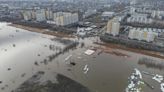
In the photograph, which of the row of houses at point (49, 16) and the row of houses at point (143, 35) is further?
the row of houses at point (49, 16)

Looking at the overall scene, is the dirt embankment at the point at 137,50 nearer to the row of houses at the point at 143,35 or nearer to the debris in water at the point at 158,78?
the row of houses at the point at 143,35

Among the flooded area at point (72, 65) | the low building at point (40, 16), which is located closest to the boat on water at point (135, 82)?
the flooded area at point (72, 65)

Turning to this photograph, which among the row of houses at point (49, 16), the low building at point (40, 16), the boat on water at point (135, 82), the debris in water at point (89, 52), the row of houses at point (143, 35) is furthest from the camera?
the low building at point (40, 16)

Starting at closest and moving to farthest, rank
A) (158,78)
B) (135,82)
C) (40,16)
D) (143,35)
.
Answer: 1. (135,82)
2. (158,78)
3. (143,35)
4. (40,16)

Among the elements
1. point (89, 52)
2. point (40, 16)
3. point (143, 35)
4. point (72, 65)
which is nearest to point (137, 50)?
point (143, 35)

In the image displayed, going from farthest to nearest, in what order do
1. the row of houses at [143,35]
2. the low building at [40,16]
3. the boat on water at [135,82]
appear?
the low building at [40,16] → the row of houses at [143,35] → the boat on water at [135,82]

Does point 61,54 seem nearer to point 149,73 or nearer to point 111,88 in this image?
point 111,88

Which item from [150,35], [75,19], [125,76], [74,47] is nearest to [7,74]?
[74,47]

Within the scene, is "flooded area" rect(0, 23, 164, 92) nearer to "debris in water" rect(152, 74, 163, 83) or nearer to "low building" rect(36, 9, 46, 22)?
"debris in water" rect(152, 74, 163, 83)

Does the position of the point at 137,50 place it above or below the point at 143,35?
below

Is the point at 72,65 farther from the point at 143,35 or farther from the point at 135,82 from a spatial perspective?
the point at 143,35
